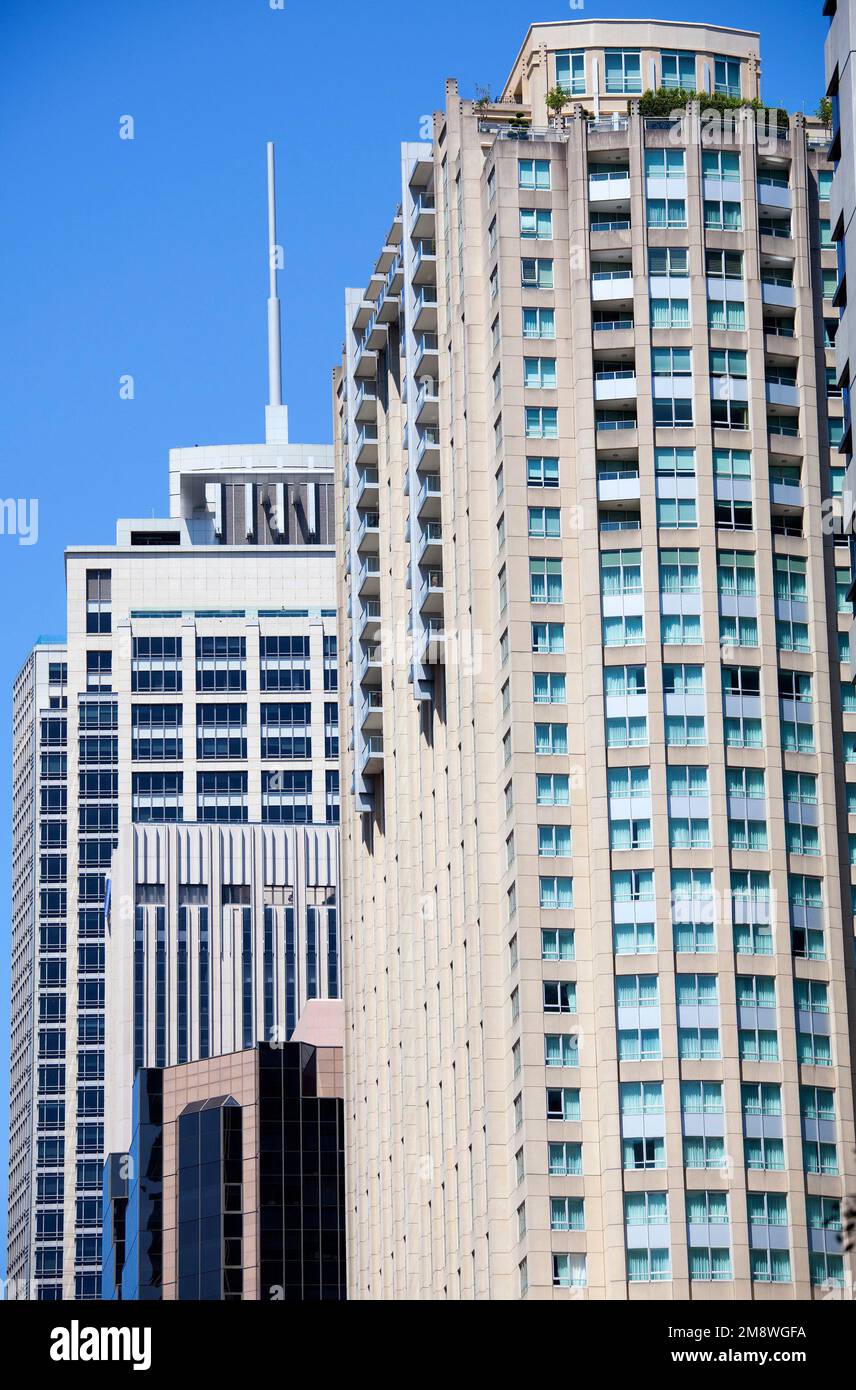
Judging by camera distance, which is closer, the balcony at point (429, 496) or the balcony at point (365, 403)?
the balcony at point (429, 496)

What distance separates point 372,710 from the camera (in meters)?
172

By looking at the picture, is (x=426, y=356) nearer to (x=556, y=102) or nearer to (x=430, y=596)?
(x=430, y=596)

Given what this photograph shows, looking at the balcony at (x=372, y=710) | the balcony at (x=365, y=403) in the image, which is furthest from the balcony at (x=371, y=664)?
the balcony at (x=365, y=403)

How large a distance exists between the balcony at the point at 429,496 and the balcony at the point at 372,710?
60.1ft

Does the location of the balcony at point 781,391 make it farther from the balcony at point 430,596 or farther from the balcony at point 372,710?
the balcony at point 372,710

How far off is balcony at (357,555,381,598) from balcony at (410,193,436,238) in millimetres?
24578

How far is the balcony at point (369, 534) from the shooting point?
177 m

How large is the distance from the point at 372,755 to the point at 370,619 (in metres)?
8.86

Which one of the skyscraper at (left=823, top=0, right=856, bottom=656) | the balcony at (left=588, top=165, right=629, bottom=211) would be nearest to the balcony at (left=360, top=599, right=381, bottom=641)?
the balcony at (left=588, top=165, right=629, bottom=211)

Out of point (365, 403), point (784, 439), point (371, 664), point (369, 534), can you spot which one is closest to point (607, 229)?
point (784, 439)

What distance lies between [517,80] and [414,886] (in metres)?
47.0

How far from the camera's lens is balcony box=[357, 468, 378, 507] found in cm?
17750

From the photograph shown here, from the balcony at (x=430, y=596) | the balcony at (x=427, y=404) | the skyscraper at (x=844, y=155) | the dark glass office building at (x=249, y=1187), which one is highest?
the balcony at (x=427, y=404)

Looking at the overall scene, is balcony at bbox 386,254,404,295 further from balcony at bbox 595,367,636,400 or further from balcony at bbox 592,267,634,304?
balcony at bbox 595,367,636,400
